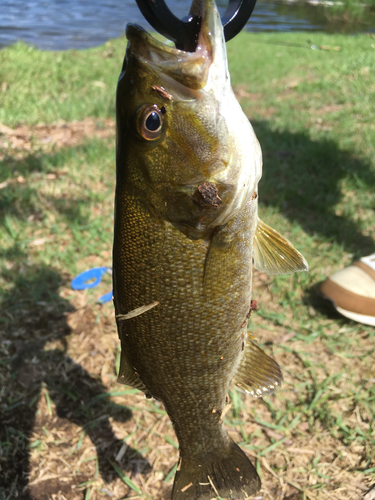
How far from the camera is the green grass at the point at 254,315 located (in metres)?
2.37

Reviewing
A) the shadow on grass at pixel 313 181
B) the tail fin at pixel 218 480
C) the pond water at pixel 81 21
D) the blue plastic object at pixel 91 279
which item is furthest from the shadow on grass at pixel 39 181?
the pond water at pixel 81 21

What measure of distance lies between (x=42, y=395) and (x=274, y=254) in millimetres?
1936

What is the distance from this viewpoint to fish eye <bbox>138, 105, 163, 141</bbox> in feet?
4.30

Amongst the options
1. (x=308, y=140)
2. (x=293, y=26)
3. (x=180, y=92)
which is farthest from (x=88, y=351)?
(x=293, y=26)

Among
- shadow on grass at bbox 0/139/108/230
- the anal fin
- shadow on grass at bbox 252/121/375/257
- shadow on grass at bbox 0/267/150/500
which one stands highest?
the anal fin

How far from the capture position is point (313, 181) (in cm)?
488

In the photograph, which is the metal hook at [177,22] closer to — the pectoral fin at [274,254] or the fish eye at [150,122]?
the fish eye at [150,122]

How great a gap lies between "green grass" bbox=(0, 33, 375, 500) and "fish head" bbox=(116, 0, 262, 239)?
65.5 inches

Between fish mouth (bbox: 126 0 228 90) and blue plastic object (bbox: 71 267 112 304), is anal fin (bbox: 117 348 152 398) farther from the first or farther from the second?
blue plastic object (bbox: 71 267 112 304)

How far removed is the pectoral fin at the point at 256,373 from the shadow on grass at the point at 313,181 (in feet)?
7.93

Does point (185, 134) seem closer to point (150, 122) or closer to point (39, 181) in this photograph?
point (150, 122)

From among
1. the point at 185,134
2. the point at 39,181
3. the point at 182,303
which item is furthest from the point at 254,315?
the point at 39,181

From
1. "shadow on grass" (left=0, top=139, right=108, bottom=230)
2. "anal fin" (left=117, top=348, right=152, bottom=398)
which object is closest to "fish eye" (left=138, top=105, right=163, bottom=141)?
"anal fin" (left=117, top=348, right=152, bottom=398)

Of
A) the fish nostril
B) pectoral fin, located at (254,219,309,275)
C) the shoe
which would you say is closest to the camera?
the fish nostril
